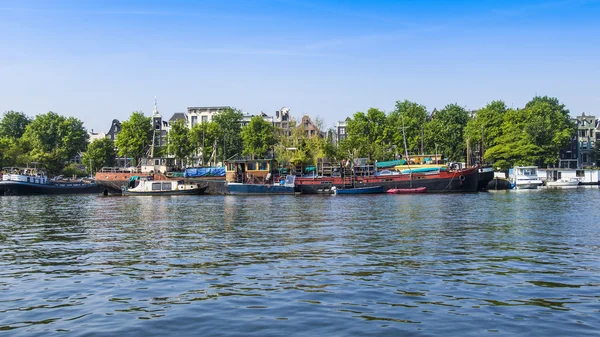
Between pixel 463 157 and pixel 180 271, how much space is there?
11864cm

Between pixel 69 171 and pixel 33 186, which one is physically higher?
pixel 69 171

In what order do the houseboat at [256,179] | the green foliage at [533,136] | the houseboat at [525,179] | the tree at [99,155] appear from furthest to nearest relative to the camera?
1. the tree at [99,155]
2. the green foliage at [533,136]
3. the houseboat at [525,179]
4. the houseboat at [256,179]

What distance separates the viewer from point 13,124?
155500 mm

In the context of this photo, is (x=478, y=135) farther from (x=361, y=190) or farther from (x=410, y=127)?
(x=361, y=190)

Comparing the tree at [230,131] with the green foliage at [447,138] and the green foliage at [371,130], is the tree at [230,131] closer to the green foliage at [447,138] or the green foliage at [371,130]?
the green foliage at [371,130]

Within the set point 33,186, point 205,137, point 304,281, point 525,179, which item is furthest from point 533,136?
point 304,281

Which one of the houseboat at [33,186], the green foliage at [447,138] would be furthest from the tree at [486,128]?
the houseboat at [33,186]

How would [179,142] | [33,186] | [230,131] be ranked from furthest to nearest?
[230,131], [179,142], [33,186]

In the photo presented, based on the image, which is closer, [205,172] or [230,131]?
[205,172]

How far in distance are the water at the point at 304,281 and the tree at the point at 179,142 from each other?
89492 mm

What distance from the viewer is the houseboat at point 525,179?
322ft

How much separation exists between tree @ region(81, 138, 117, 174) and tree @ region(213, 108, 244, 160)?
25620 mm

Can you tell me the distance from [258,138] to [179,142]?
15.9 m

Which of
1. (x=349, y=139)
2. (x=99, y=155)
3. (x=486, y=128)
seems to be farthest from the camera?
(x=99, y=155)
